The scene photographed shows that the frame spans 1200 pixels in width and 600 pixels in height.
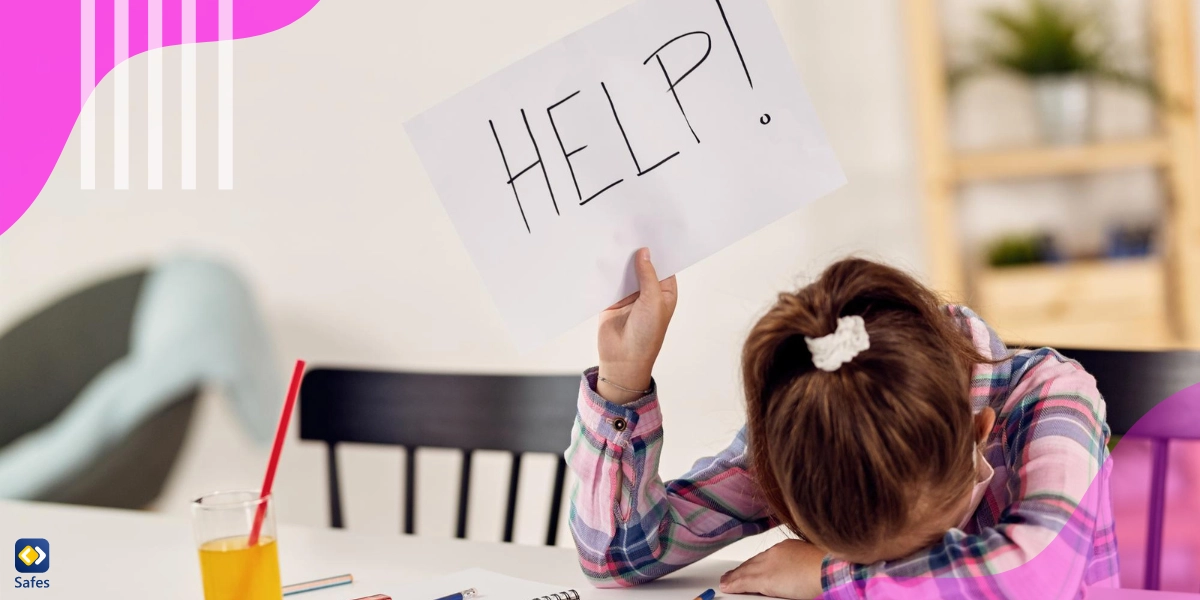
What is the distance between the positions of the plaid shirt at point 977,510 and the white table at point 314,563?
0.13 feet

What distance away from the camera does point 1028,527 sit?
680mm

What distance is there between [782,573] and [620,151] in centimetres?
34

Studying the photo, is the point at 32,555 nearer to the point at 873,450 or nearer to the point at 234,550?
the point at 234,550

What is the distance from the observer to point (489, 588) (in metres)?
0.86

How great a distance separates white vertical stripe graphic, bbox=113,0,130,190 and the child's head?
7.25 ft

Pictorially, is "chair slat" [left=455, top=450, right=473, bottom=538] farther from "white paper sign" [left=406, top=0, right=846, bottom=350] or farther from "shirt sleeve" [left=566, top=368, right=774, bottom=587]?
"white paper sign" [left=406, top=0, right=846, bottom=350]

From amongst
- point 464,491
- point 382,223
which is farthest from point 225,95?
point 464,491

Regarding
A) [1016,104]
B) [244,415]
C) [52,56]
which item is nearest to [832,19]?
[1016,104]

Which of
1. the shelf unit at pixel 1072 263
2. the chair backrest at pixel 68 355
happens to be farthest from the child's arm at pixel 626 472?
the chair backrest at pixel 68 355

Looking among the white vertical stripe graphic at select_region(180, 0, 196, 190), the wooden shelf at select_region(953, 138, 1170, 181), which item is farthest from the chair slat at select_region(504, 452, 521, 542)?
the white vertical stripe graphic at select_region(180, 0, 196, 190)

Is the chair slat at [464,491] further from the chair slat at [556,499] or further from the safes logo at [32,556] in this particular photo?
the safes logo at [32,556]

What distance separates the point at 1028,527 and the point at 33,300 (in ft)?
8.60

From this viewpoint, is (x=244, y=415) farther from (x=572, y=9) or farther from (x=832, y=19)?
(x=832, y=19)

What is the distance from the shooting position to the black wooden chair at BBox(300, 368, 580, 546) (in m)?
1.22
